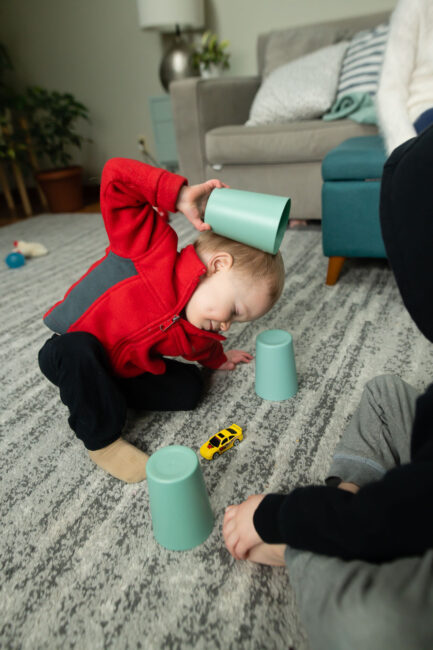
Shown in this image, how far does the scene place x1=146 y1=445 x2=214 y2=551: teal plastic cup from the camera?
555 millimetres

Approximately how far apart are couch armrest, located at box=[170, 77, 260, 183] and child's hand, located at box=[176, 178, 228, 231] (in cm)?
148

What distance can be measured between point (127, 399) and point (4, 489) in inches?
10.6

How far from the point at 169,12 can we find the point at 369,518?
2791 mm

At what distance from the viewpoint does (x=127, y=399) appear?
0.89 metres

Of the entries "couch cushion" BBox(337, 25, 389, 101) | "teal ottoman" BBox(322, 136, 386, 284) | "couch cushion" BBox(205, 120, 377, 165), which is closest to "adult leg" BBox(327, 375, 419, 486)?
"teal ottoman" BBox(322, 136, 386, 284)

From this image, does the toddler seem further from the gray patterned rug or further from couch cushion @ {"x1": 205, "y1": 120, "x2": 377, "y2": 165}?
couch cushion @ {"x1": 205, "y1": 120, "x2": 377, "y2": 165}

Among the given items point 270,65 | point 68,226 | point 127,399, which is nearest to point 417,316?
point 127,399

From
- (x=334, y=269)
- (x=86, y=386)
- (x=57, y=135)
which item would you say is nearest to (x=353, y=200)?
(x=334, y=269)

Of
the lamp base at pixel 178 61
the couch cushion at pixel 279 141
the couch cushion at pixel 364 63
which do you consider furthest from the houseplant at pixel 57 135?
the couch cushion at pixel 364 63

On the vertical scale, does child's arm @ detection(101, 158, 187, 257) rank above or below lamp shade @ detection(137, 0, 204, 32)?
below

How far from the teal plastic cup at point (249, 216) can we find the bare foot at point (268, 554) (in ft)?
1.39

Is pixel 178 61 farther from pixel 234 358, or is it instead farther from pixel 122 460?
pixel 122 460

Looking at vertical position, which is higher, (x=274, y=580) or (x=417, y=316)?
(x=417, y=316)

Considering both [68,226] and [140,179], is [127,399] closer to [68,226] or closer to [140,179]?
[140,179]
